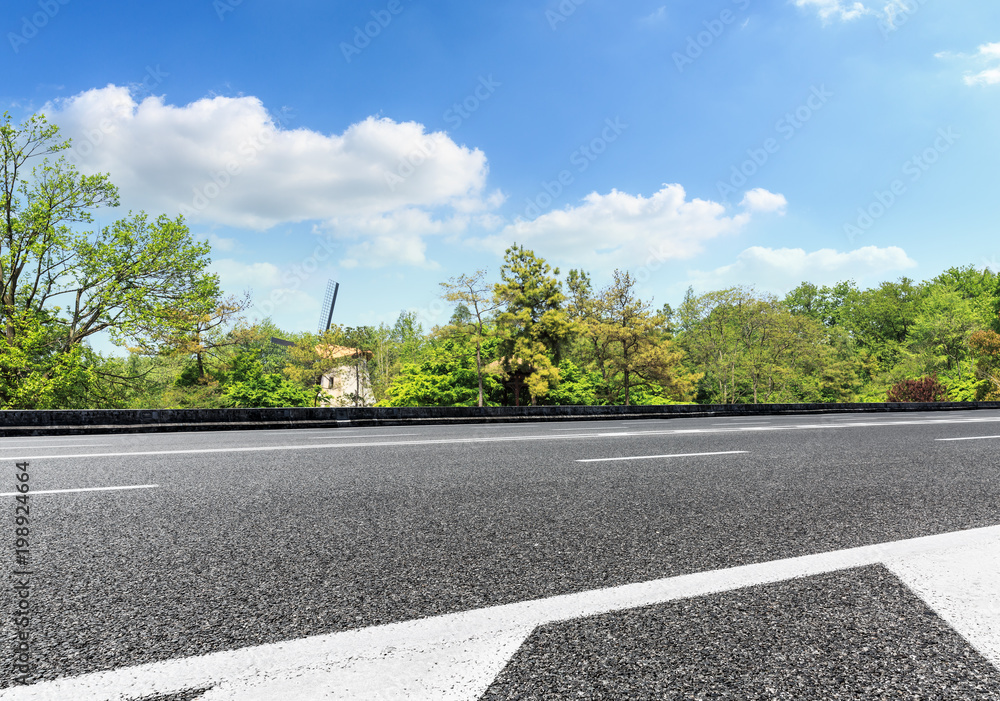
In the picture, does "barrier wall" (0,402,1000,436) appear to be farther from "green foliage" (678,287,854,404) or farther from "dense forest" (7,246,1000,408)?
"green foliage" (678,287,854,404)

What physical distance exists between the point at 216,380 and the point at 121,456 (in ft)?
116

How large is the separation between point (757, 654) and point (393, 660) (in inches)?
47.4

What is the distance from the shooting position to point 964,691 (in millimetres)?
1635

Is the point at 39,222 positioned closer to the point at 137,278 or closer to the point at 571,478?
the point at 137,278

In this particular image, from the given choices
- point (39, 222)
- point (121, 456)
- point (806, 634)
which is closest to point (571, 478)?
point (806, 634)

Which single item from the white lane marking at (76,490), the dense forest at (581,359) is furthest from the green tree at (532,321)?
the white lane marking at (76,490)

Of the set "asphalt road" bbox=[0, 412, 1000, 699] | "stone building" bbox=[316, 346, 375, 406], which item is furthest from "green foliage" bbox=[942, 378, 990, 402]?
"asphalt road" bbox=[0, 412, 1000, 699]

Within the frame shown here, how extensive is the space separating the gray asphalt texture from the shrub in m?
50.9

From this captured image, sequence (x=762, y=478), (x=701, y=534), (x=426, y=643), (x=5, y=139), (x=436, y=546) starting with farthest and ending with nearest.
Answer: (x=5, y=139) → (x=762, y=478) → (x=701, y=534) → (x=436, y=546) → (x=426, y=643)

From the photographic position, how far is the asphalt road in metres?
2.00

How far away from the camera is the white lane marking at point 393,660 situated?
1625mm

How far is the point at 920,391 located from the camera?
43.5 metres

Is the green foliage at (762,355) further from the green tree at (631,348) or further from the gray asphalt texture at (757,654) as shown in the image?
the gray asphalt texture at (757,654)

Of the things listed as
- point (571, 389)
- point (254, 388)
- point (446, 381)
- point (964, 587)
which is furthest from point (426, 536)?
point (571, 389)
